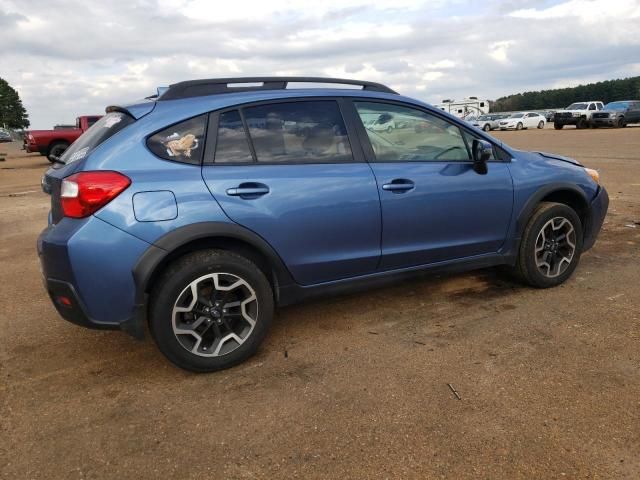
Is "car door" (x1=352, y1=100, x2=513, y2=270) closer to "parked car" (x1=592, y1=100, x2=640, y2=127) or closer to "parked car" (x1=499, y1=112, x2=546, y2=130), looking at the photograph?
"parked car" (x1=592, y1=100, x2=640, y2=127)

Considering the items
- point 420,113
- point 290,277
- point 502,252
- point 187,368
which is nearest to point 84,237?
point 187,368

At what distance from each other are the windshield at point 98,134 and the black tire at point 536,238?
9.97 feet

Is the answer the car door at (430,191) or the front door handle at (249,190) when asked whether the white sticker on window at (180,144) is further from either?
the car door at (430,191)

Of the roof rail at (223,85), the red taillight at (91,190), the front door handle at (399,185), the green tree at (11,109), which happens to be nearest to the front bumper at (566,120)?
the front door handle at (399,185)

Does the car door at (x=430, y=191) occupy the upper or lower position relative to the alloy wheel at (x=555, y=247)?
upper

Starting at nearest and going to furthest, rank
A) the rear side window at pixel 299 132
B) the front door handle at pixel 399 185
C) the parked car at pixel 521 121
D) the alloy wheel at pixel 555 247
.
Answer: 1. the rear side window at pixel 299 132
2. the front door handle at pixel 399 185
3. the alloy wheel at pixel 555 247
4. the parked car at pixel 521 121

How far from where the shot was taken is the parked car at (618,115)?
30.0m

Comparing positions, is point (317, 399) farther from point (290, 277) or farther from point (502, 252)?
point (502, 252)

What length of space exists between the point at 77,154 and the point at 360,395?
2.18 metres

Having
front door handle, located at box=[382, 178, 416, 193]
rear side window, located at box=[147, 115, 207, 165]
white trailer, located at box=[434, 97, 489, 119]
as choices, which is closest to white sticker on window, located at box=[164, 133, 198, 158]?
rear side window, located at box=[147, 115, 207, 165]

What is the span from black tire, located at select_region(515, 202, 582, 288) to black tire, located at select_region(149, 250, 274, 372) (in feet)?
7.11

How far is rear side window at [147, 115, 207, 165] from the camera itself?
9.89 ft

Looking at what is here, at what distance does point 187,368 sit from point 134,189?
3.52 feet

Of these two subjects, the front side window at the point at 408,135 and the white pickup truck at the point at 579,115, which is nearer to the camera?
the front side window at the point at 408,135
